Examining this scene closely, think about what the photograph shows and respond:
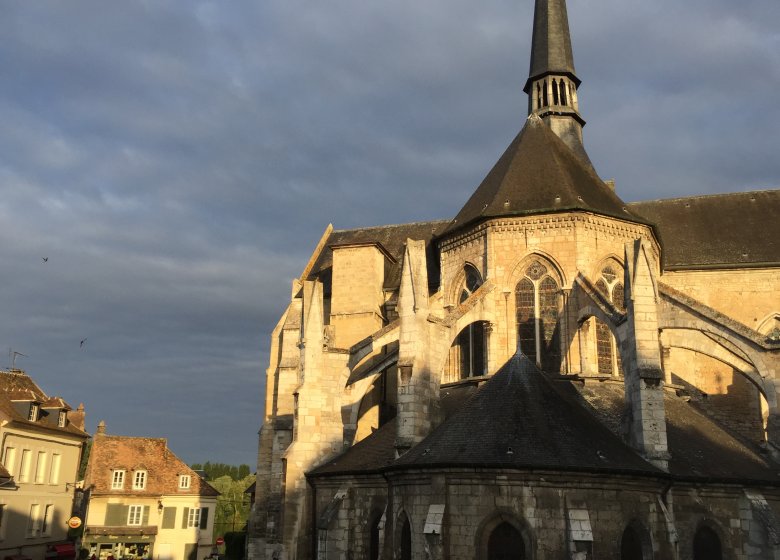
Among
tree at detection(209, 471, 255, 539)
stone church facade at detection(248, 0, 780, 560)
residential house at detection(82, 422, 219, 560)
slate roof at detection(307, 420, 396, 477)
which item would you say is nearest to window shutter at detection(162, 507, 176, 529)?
residential house at detection(82, 422, 219, 560)

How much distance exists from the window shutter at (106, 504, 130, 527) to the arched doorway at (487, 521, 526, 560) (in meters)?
25.7

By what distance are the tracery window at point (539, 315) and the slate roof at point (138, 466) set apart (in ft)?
74.1

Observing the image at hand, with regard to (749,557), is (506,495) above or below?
above

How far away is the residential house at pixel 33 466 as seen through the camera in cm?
2314

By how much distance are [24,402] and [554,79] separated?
23.8 metres

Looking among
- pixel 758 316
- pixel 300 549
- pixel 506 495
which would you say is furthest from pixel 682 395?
pixel 300 549

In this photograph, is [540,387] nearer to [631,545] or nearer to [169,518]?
[631,545]

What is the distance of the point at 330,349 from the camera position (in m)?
19.2

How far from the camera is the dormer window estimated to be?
34.5m

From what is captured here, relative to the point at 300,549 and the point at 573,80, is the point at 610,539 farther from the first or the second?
the point at 573,80

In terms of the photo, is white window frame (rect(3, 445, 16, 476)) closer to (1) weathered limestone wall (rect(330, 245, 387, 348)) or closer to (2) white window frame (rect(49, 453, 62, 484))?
(2) white window frame (rect(49, 453, 62, 484))

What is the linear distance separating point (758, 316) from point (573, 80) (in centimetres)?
1289

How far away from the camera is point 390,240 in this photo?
30.3 meters

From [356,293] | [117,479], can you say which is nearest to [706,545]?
[356,293]
